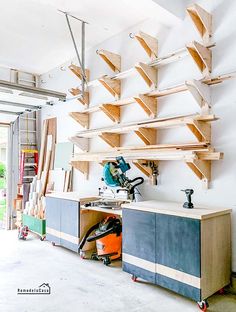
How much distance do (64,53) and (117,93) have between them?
161 centimetres

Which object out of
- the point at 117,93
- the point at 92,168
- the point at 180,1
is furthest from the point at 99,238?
the point at 180,1

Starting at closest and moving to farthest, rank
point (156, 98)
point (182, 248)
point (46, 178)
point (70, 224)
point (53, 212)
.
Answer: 1. point (182, 248)
2. point (156, 98)
3. point (70, 224)
4. point (53, 212)
5. point (46, 178)

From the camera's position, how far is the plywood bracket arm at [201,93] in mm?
2992

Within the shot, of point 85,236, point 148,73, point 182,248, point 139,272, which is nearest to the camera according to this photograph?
point 182,248

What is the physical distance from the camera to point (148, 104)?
3619 millimetres

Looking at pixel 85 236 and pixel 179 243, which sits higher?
pixel 179 243

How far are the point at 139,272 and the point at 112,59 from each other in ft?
9.86

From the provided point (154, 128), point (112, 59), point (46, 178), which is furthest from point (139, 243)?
point (46, 178)

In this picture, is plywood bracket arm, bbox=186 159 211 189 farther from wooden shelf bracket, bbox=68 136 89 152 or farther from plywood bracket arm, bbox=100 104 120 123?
wooden shelf bracket, bbox=68 136 89 152

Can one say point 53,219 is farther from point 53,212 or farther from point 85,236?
point 85,236

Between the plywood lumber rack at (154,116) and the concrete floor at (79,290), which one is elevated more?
the plywood lumber rack at (154,116)

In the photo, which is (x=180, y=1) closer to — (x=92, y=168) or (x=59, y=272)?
(x=92, y=168)

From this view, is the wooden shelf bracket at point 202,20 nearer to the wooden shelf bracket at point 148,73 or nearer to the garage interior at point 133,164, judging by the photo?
the garage interior at point 133,164

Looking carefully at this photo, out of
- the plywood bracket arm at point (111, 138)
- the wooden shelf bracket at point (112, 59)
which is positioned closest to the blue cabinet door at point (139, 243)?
the plywood bracket arm at point (111, 138)
